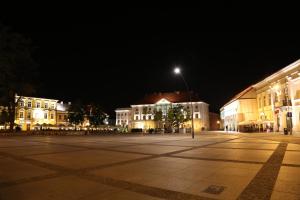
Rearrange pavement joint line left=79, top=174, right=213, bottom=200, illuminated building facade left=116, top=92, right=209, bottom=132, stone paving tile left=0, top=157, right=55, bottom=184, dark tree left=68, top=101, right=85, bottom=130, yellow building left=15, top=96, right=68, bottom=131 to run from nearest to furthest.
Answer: pavement joint line left=79, top=174, right=213, bottom=200 < stone paving tile left=0, top=157, right=55, bottom=184 < dark tree left=68, top=101, right=85, bottom=130 < yellow building left=15, top=96, right=68, bottom=131 < illuminated building facade left=116, top=92, right=209, bottom=132

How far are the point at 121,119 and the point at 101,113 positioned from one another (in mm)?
44940

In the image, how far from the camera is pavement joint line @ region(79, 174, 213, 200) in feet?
20.0

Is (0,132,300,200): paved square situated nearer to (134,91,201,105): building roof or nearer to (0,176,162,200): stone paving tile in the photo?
(0,176,162,200): stone paving tile

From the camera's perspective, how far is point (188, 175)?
8586 mm

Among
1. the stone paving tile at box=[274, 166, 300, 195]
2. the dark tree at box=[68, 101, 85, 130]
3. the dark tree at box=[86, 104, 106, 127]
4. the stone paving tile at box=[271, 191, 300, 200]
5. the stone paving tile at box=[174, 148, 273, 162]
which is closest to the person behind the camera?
the stone paving tile at box=[271, 191, 300, 200]

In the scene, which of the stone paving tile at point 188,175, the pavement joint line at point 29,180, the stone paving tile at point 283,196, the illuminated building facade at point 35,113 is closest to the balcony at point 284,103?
the stone paving tile at point 188,175

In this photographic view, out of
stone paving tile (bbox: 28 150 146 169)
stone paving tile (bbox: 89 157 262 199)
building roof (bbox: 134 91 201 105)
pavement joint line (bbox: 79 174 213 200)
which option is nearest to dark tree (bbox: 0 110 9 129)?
stone paving tile (bbox: 28 150 146 169)

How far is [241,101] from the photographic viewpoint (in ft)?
206

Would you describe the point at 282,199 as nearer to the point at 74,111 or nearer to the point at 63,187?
the point at 63,187

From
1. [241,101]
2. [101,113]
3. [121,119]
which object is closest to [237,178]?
[241,101]

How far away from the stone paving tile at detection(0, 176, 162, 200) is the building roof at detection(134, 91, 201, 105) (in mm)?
99009

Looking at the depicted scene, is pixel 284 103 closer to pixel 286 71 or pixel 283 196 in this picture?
pixel 286 71

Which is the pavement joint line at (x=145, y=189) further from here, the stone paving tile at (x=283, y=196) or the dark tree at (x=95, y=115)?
the dark tree at (x=95, y=115)

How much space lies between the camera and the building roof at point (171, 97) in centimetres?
10719
